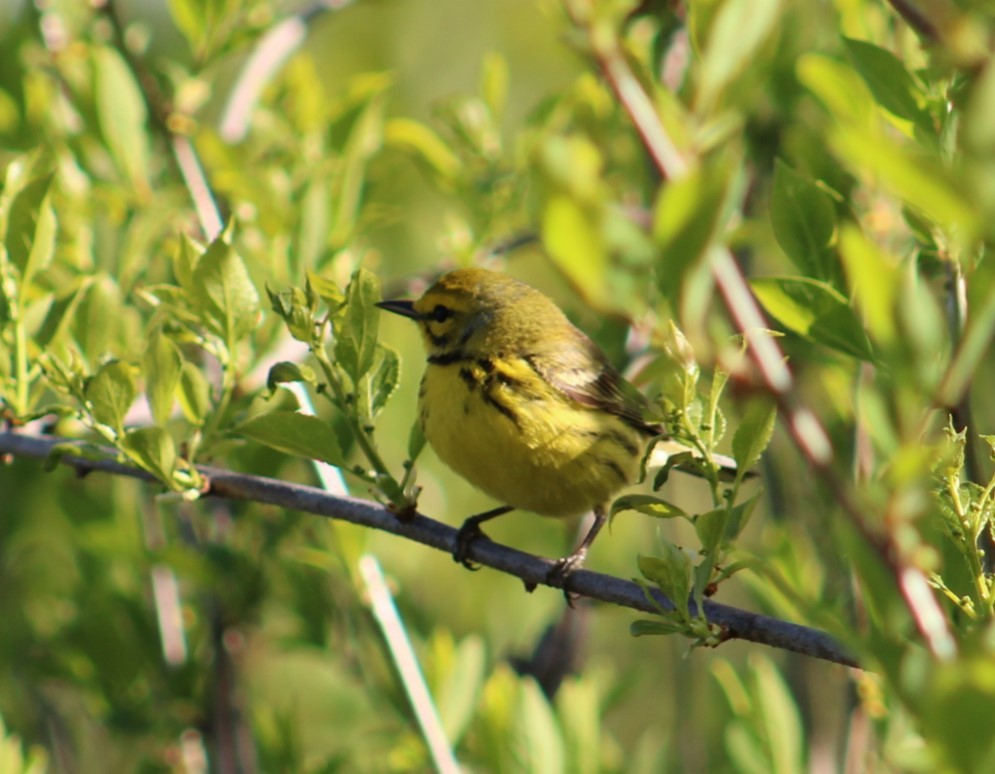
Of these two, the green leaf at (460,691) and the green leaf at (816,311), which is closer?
the green leaf at (816,311)

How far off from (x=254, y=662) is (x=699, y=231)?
389 cm

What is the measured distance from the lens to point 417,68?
6.86 meters

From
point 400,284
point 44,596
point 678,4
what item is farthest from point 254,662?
point 678,4

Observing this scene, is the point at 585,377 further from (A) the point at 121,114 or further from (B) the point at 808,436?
(B) the point at 808,436

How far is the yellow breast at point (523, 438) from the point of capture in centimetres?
329

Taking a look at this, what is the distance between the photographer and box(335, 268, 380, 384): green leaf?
1972mm

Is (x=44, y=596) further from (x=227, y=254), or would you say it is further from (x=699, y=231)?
(x=699, y=231)

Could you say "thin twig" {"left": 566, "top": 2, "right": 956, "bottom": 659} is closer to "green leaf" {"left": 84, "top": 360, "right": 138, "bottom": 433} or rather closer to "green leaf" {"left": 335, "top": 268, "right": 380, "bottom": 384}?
"green leaf" {"left": 335, "top": 268, "right": 380, "bottom": 384}

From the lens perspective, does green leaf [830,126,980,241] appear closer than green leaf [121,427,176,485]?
Yes

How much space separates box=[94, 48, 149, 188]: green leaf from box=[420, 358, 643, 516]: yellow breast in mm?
988

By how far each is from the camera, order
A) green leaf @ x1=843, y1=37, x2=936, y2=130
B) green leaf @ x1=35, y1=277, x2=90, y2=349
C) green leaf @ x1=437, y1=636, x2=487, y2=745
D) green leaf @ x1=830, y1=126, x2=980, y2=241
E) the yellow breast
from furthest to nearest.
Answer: the yellow breast, green leaf @ x1=437, y1=636, x2=487, y2=745, green leaf @ x1=35, y1=277, x2=90, y2=349, green leaf @ x1=843, y1=37, x2=936, y2=130, green leaf @ x1=830, y1=126, x2=980, y2=241

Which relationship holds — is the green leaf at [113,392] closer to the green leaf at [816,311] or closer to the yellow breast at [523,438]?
the green leaf at [816,311]

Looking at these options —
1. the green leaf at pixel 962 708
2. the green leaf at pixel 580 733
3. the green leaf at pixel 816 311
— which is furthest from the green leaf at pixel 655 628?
the green leaf at pixel 580 733

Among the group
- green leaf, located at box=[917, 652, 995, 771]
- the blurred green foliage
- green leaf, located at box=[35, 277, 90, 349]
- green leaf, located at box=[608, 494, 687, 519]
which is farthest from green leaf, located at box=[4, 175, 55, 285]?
green leaf, located at box=[917, 652, 995, 771]
